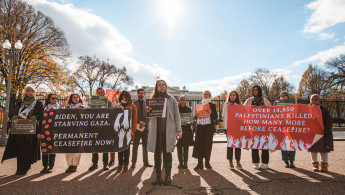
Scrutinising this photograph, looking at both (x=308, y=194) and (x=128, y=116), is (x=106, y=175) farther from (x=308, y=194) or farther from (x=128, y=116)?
(x=308, y=194)

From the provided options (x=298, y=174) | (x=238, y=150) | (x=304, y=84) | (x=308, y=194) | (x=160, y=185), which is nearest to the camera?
(x=308, y=194)

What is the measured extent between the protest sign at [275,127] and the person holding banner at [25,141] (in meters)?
4.93

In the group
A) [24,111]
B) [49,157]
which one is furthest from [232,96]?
[24,111]

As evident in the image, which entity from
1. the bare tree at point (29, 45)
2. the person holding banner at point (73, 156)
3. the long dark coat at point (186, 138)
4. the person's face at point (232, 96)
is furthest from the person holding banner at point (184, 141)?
the bare tree at point (29, 45)

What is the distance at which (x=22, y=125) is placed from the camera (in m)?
5.31

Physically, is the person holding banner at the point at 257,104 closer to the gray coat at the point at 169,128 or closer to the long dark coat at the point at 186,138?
the long dark coat at the point at 186,138

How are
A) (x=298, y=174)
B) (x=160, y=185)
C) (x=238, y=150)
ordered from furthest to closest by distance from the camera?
(x=238, y=150), (x=298, y=174), (x=160, y=185)

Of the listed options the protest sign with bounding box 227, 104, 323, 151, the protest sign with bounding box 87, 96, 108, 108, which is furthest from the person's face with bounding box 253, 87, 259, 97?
the protest sign with bounding box 87, 96, 108, 108

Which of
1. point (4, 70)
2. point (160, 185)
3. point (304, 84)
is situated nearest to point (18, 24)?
point (4, 70)

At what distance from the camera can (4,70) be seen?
758 inches

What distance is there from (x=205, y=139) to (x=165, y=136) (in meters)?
1.95

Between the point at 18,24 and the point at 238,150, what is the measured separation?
22.6 metres

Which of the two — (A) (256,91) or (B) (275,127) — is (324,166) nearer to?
(B) (275,127)

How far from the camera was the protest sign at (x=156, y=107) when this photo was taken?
4.22 meters
